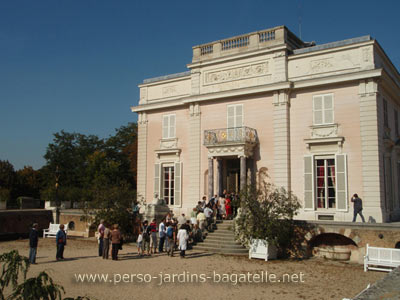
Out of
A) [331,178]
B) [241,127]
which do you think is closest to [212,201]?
[241,127]

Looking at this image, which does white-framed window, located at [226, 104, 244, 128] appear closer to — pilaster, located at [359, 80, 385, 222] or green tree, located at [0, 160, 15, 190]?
pilaster, located at [359, 80, 385, 222]

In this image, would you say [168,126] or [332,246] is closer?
[332,246]

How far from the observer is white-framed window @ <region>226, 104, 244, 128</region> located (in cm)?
2080

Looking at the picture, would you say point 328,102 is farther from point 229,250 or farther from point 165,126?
point 165,126

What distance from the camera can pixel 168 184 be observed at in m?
23.0

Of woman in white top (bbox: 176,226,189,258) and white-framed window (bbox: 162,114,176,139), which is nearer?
woman in white top (bbox: 176,226,189,258)

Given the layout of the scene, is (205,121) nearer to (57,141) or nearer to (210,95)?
(210,95)

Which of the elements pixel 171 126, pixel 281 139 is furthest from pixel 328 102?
pixel 171 126

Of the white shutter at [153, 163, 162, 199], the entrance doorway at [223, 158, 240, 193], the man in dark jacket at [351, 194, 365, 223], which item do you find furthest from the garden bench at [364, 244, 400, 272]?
the white shutter at [153, 163, 162, 199]

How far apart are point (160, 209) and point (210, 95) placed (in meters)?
7.39

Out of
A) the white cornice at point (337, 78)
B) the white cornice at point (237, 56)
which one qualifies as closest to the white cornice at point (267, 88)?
the white cornice at point (337, 78)

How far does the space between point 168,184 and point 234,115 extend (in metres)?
6.00

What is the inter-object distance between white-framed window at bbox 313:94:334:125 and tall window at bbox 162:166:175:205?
9.15m

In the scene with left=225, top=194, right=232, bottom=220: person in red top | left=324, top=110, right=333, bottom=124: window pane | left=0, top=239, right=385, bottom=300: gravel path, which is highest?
left=324, top=110, right=333, bottom=124: window pane
